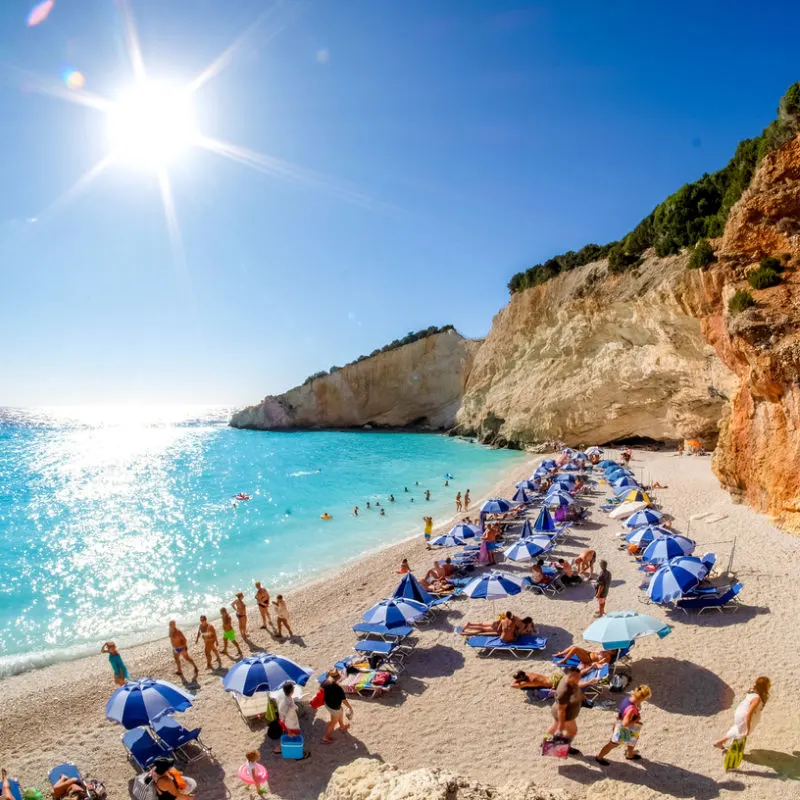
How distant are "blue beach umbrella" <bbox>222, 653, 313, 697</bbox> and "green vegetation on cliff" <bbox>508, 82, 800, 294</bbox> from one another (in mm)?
18803

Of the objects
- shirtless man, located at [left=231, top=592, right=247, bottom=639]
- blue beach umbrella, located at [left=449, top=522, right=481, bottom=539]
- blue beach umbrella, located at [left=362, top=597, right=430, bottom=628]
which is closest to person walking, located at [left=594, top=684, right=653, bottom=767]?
blue beach umbrella, located at [left=362, top=597, right=430, bottom=628]

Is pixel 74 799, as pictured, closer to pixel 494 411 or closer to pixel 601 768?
pixel 601 768

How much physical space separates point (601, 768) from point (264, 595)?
8.58m

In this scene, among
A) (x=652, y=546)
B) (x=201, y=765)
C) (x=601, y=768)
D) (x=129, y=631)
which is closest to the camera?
(x=601, y=768)

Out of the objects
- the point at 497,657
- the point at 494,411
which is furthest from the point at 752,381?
the point at 494,411

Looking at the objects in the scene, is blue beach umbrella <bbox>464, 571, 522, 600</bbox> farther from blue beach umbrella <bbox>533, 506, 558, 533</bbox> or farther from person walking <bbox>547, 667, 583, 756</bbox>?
blue beach umbrella <bbox>533, 506, 558, 533</bbox>

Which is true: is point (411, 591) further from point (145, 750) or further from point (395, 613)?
point (145, 750)

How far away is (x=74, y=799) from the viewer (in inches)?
261

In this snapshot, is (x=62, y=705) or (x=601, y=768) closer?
(x=601, y=768)

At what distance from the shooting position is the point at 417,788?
12.6 ft

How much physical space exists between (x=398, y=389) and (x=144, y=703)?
6637 cm

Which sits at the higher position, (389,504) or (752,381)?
(752,381)

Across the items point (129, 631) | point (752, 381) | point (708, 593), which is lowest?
point (129, 631)

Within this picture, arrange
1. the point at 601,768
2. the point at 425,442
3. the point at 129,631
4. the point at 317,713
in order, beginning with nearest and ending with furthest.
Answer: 1. the point at 601,768
2. the point at 317,713
3. the point at 129,631
4. the point at 425,442
